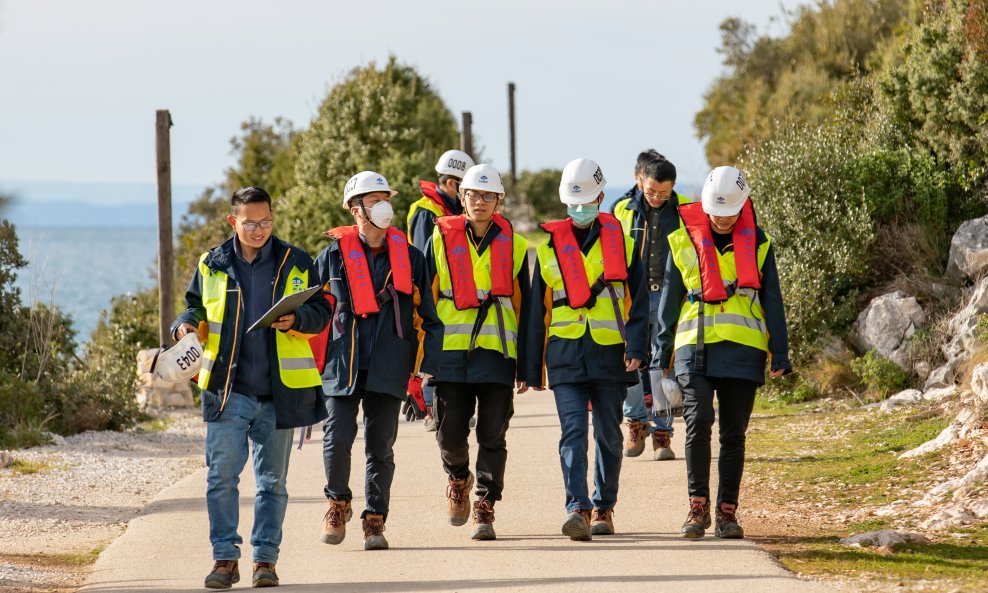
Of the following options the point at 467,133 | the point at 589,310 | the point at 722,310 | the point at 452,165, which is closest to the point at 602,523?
the point at 589,310

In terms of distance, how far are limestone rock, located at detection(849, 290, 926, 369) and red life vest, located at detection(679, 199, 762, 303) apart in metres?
5.65

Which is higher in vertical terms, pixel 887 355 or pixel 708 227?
pixel 708 227

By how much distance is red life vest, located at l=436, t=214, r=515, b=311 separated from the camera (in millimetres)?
8203

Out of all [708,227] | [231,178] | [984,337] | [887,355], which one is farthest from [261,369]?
[231,178]

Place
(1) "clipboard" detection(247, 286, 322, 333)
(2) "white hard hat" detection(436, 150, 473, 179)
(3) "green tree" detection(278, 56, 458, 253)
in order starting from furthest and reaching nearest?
(3) "green tree" detection(278, 56, 458, 253), (2) "white hard hat" detection(436, 150, 473, 179), (1) "clipboard" detection(247, 286, 322, 333)

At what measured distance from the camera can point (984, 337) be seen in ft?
38.5

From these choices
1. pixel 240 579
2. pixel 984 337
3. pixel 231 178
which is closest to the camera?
pixel 240 579

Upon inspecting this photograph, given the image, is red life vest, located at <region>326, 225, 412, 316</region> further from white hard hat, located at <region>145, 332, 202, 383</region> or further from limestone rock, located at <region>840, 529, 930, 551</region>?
limestone rock, located at <region>840, 529, 930, 551</region>

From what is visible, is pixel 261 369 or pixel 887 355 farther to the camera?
pixel 887 355

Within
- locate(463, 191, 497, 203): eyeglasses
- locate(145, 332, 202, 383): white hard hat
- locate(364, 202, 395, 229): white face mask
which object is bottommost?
locate(145, 332, 202, 383): white hard hat

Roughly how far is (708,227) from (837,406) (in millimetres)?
5679

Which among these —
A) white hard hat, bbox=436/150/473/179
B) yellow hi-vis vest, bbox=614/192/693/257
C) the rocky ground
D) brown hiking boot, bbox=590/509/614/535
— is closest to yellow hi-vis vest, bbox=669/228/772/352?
brown hiking boot, bbox=590/509/614/535

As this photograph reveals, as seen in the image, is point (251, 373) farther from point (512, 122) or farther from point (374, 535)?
point (512, 122)

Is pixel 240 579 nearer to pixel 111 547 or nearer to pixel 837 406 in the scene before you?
pixel 111 547
